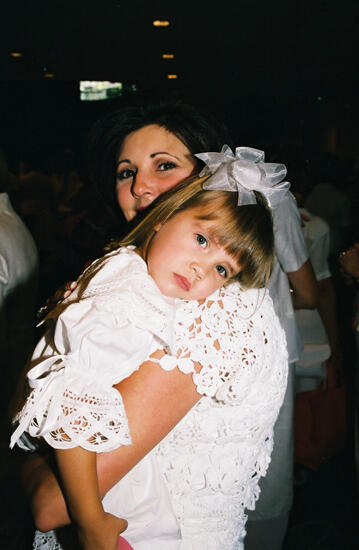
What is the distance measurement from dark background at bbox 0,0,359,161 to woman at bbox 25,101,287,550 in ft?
3.21

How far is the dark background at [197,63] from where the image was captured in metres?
5.80

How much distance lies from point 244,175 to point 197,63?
8587mm

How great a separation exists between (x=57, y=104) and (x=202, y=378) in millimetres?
11976

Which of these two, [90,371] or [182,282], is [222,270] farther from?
[90,371]

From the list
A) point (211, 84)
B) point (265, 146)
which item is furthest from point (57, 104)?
point (265, 146)

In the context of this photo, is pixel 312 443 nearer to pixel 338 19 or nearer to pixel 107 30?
pixel 338 19

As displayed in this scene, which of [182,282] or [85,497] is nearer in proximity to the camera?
[85,497]

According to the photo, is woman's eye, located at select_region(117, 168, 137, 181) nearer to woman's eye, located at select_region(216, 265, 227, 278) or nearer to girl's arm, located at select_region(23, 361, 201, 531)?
woman's eye, located at select_region(216, 265, 227, 278)

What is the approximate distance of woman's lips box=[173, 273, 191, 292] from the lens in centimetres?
126

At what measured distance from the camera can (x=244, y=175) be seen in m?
1.39

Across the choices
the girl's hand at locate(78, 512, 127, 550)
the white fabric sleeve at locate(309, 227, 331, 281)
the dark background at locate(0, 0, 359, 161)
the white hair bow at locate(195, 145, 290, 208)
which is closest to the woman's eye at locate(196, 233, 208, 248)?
the white hair bow at locate(195, 145, 290, 208)

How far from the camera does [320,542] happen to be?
114 inches

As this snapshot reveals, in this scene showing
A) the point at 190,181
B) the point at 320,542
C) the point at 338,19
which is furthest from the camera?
the point at 338,19

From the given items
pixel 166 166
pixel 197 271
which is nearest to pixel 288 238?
pixel 166 166
